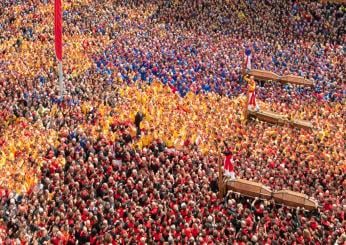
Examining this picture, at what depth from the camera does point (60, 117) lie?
24.8m

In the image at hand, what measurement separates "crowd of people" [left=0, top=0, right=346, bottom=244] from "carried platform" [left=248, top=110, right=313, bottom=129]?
0.38m

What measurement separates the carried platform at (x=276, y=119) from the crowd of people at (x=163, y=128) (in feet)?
1.26

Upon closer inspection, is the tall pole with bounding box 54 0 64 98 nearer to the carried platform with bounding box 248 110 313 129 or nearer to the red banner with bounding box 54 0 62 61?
the red banner with bounding box 54 0 62 61

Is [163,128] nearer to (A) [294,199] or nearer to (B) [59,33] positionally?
(A) [294,199]

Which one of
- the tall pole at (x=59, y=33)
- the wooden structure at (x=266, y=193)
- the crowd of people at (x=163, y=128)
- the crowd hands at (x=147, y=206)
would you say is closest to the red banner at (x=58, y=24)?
the tall pole at (x=59, y=33)

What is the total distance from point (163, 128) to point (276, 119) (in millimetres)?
5902

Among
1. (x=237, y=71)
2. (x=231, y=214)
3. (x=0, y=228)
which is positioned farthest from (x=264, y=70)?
(x=0, y=228)

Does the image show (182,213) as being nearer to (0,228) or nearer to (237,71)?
(0,228)

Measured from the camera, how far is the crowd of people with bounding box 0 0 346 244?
740 inches

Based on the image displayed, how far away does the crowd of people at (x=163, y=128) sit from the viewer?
18.8 m

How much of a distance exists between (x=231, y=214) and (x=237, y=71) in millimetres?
15149

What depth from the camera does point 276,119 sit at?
27703 millimetres

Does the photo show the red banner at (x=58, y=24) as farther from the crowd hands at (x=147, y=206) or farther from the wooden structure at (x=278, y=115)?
the wooden structure at (x=278, y=115)

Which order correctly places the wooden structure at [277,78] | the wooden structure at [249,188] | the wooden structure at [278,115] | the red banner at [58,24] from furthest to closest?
the wooden structure at [277,78], the red banner at [58,24], the wooden structure at [278,115], the wooden structure at [249,188]
